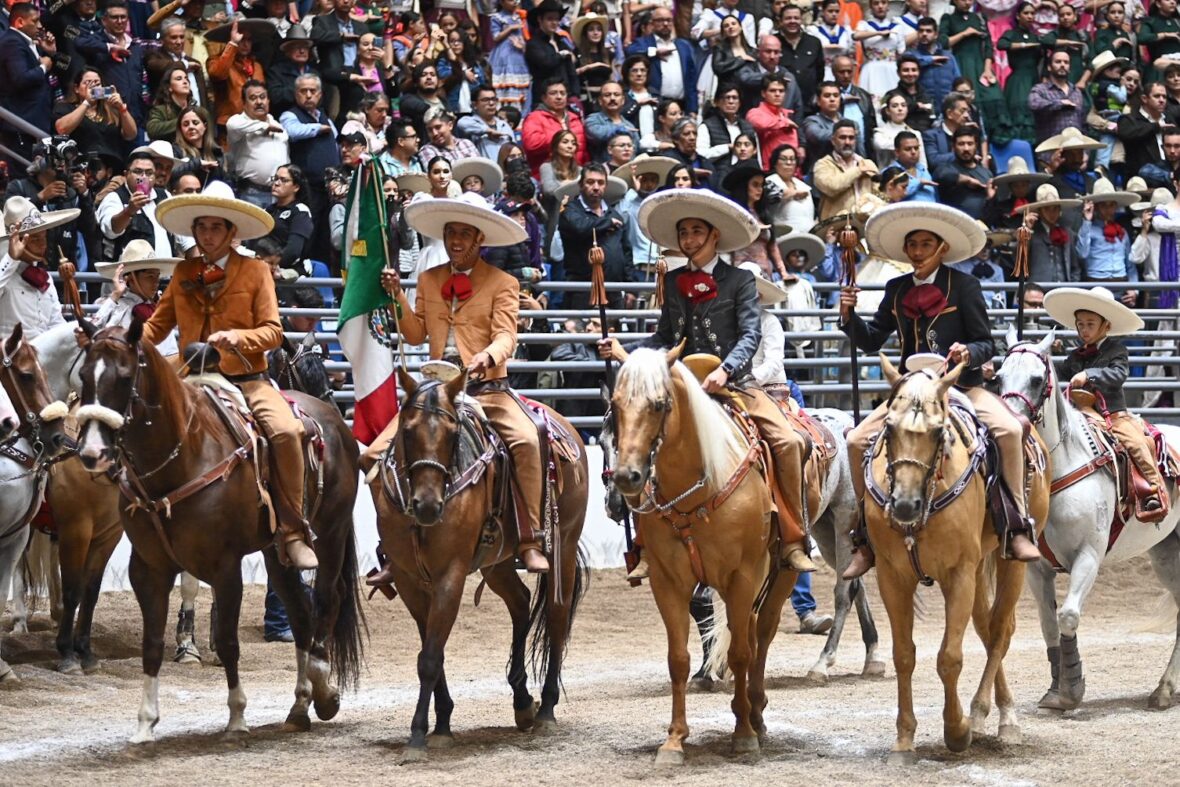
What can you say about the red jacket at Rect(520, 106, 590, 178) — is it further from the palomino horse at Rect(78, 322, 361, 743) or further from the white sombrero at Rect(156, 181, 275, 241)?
the palomino horse at Rect(78, 322, 361, 743)

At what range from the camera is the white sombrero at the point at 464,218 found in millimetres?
9805

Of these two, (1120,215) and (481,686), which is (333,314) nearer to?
(481,686)

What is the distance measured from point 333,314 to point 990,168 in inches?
377

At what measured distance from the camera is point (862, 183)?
17.9 metres

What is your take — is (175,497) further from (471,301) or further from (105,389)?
(471,301)

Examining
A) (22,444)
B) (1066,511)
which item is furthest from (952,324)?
(22,444)

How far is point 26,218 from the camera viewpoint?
37.1 feet

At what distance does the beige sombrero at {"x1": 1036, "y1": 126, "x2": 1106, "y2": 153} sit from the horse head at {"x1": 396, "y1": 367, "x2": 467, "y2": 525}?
485 inches

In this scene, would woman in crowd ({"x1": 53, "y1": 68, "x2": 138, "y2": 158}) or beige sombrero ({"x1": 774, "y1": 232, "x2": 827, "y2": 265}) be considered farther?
beige sombrero ({"x1": 774, "y1": 232, "x2": 827, "y2": 265})

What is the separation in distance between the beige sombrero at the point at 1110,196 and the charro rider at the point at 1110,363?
7639 mm

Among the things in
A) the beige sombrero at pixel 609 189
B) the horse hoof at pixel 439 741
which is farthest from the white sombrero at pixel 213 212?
the beige sombrero at pixel 609 189

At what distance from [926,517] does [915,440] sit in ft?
1.39

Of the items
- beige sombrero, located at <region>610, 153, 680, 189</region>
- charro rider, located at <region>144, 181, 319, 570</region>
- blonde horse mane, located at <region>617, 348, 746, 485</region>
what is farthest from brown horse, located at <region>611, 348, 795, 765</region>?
beige sombrero, located at <region>610, 153, 680, 189</region>

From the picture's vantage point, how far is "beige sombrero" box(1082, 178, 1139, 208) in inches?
727
